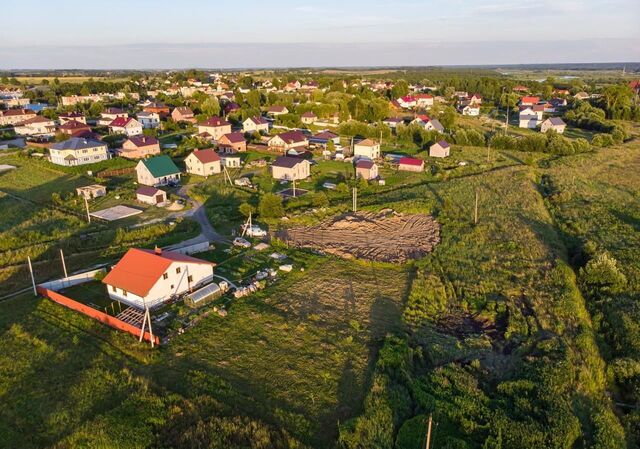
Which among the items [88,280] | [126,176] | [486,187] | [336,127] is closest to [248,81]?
[336,127]

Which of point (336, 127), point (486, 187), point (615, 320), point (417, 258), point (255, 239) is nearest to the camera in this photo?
point (615, 320)

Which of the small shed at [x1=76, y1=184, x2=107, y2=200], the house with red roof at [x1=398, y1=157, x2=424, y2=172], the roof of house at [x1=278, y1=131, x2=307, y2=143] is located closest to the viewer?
the small shed at [x1=76, y1=184, x2=107, y2=200]

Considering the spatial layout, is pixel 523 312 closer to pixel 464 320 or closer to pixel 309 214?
pixel 464 320

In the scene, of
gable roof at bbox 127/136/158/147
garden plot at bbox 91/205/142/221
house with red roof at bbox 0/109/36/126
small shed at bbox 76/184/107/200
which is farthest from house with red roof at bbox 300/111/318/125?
garden plot at bbox 91/205/142/221

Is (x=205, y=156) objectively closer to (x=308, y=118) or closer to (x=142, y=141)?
(x=142, y=141)

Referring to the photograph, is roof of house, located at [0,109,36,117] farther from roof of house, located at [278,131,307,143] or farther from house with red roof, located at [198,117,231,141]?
roof of house, located at [278,131,307,143]
